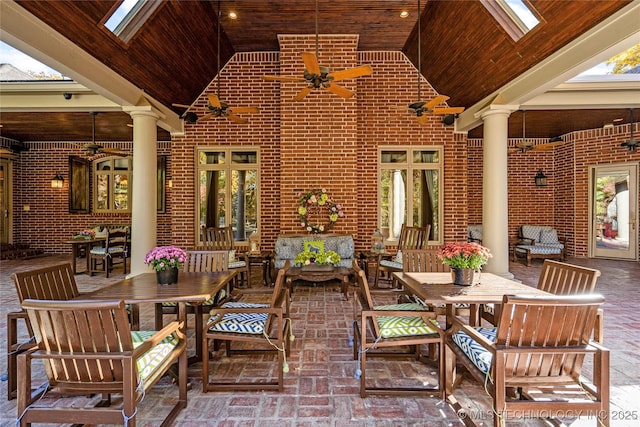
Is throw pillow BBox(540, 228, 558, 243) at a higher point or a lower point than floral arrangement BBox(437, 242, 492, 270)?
lower

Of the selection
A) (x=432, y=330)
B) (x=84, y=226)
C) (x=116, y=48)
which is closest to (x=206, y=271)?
(x=432, y=330)

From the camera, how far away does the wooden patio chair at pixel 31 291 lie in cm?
211

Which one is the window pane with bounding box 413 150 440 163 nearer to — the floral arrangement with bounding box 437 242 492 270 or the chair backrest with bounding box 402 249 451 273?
the chair backrest with bounding box 402 249 451 273

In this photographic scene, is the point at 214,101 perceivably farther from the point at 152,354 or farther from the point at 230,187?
the point at 152,354

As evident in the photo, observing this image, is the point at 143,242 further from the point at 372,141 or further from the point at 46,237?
the point at 46,237

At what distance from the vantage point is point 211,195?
722cm

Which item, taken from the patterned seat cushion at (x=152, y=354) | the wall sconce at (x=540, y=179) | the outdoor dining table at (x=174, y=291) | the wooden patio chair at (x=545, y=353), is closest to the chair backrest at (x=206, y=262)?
the outdoor dining table at (x=174, y=291)

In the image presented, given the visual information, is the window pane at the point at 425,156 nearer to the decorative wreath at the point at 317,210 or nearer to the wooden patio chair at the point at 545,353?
the decorative wreath at the point at 317,210

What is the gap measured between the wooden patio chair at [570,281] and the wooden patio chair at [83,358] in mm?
2683

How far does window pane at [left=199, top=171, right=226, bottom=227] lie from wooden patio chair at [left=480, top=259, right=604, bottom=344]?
5.91 metres

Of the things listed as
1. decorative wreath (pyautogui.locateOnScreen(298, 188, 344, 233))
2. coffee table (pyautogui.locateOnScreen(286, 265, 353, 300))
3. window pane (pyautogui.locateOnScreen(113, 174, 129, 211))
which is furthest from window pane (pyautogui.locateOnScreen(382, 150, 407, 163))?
window pane (pyautogui.locateOnScreen(113, 174, 129, 211))

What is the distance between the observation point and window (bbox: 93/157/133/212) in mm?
9383

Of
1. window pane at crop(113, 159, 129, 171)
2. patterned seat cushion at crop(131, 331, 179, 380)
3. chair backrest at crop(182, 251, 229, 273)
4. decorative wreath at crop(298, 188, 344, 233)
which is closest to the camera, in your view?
patterned seat cushion at crop(131, 331, 179, 380)

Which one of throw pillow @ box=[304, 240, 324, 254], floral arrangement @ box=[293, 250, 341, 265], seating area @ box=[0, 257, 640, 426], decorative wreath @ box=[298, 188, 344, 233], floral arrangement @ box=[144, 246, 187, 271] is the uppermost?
decorative wreath @ box=[298, 188, 344, 233]
